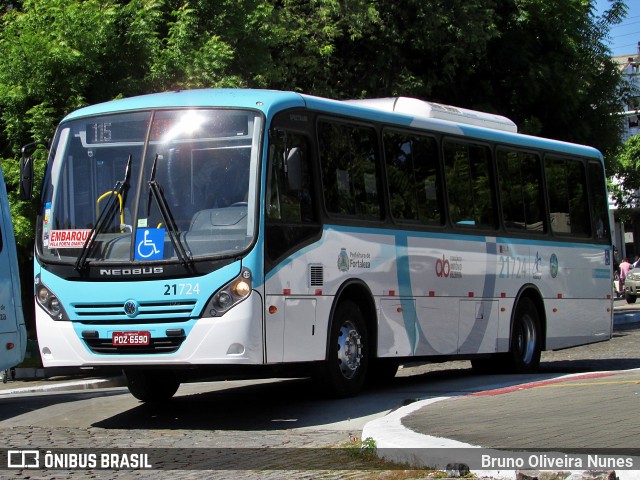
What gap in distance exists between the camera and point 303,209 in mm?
11891

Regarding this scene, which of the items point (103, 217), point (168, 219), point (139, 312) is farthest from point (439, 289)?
point (103, 217)

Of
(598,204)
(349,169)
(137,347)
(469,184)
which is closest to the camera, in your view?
(137,347)

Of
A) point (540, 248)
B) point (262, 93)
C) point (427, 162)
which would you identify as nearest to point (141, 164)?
point (262, 93)

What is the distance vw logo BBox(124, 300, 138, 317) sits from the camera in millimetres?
11078

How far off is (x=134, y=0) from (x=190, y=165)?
34.5ft

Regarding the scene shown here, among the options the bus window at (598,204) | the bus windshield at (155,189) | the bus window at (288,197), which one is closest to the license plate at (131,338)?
the bus windshield at (155,189)

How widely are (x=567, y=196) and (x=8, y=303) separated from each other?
858 centimetres

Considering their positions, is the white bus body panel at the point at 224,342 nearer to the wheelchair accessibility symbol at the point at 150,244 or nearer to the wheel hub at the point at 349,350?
the wheelchair accessibility symbol at the point at 150,244

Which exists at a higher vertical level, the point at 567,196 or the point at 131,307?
the point at 567,196

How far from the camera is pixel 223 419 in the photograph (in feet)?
38.6

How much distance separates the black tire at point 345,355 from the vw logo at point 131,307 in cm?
208

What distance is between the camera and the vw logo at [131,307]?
11078 mm

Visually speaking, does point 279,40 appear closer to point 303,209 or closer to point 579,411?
point 303,209

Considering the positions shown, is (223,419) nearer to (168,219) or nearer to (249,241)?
(249,241)
